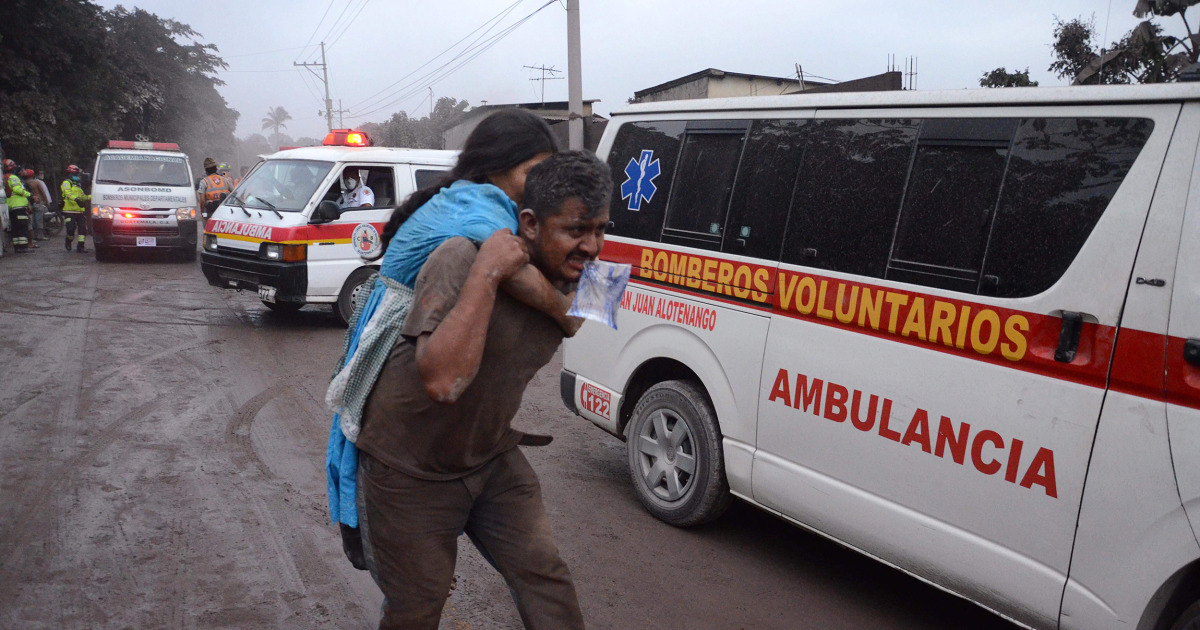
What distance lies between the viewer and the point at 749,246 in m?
3.96

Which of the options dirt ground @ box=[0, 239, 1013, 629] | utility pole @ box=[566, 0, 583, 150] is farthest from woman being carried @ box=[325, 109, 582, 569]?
utility pole @ box=[566, 0, 583, 150]

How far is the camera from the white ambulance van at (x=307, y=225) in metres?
9.10


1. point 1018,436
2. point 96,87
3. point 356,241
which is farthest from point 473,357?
point 96,87

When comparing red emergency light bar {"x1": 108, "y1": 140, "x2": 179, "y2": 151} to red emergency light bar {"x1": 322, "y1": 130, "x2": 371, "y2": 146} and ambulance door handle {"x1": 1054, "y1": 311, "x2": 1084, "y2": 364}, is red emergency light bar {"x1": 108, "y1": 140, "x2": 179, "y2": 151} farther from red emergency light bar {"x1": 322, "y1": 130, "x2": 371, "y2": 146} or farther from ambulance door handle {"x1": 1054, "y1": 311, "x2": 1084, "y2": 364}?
ambulance door handle {"x1": 1054, "y1": 311, "x2": 1084, "y2": 364}

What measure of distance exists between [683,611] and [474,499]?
1734mm

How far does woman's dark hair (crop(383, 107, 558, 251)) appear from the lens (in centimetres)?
216

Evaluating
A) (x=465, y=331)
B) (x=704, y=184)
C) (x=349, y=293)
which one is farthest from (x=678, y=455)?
(x=349, y=293)

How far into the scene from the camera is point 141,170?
15.7 metres

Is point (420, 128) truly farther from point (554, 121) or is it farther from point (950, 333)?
point (950, 333)

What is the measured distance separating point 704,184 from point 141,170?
14.8m

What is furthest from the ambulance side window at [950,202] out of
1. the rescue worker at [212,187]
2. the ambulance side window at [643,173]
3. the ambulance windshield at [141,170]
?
the ambulance windshield at [141,170]

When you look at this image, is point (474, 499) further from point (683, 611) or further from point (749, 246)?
point (749, 246)

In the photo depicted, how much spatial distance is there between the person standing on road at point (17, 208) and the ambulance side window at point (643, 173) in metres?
16.4

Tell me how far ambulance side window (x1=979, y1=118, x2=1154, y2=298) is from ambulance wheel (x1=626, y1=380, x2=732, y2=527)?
1626 millimetres
